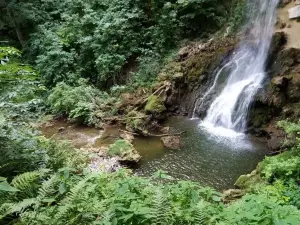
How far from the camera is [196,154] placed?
827 centimetres

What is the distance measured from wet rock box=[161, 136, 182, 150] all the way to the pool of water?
15 cm

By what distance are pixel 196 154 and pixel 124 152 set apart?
1973 mm

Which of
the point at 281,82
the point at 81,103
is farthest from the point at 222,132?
the point at 81,103

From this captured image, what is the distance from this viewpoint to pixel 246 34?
38.5ft

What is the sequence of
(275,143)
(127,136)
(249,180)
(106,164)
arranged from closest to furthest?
(249,180) → (106,164) → (275,143) → (127,136)

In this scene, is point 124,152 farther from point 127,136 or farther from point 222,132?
point 222,132

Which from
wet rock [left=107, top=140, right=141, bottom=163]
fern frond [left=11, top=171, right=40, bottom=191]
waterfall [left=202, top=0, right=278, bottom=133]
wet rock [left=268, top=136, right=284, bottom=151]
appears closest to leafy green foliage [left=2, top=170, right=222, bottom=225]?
fern frond [left=11, top=171, right=40, bottom=191]

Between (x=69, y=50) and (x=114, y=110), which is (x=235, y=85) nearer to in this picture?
(x=114, y=110)

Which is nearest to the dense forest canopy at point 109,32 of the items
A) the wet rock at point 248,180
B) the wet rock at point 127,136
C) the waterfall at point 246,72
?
the waterfall at point 246,72

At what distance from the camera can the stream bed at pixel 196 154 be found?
24.3 ft

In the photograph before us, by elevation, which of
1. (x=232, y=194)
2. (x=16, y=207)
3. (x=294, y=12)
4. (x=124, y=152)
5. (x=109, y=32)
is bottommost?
(x=124, y=152)

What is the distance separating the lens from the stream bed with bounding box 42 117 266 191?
7.40 meters

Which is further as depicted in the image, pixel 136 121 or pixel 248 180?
pixel 136 121

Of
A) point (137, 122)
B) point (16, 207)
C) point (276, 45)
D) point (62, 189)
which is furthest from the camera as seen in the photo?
point (276, 45)
